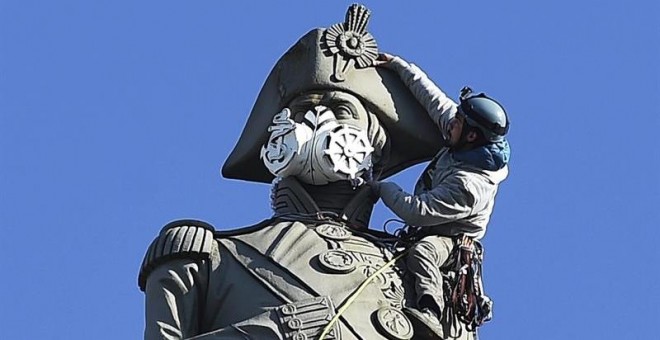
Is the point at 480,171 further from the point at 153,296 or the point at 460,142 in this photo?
the point at 153,296

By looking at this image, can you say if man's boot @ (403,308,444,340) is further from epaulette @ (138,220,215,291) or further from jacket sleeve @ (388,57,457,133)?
jacket sleeve @ (388,57,457,133)

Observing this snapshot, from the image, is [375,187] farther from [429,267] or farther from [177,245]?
[177,245]

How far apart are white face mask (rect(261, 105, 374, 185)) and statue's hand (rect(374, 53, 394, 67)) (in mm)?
582

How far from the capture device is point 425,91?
45.0 ft

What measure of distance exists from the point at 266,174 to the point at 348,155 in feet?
2.72

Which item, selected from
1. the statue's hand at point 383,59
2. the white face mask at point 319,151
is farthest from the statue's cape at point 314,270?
the statue's hand at point 383,59

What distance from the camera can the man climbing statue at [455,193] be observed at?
1290 centimetres

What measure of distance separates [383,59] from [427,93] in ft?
1.29

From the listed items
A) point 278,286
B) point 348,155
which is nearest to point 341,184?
point 348,155

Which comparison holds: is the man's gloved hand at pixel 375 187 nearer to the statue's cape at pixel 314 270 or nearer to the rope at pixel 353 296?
the statue's cape at pixel 314 270

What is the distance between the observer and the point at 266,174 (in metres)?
13.9

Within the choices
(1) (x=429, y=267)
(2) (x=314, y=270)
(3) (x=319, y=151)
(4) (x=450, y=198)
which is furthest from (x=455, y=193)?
(2) (x=314, y=270)

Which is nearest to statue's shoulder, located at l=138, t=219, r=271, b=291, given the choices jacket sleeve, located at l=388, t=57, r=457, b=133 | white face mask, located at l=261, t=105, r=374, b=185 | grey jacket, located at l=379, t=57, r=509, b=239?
white face mask, located at l=261, t=105, r=374, b=185

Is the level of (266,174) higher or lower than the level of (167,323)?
higher
